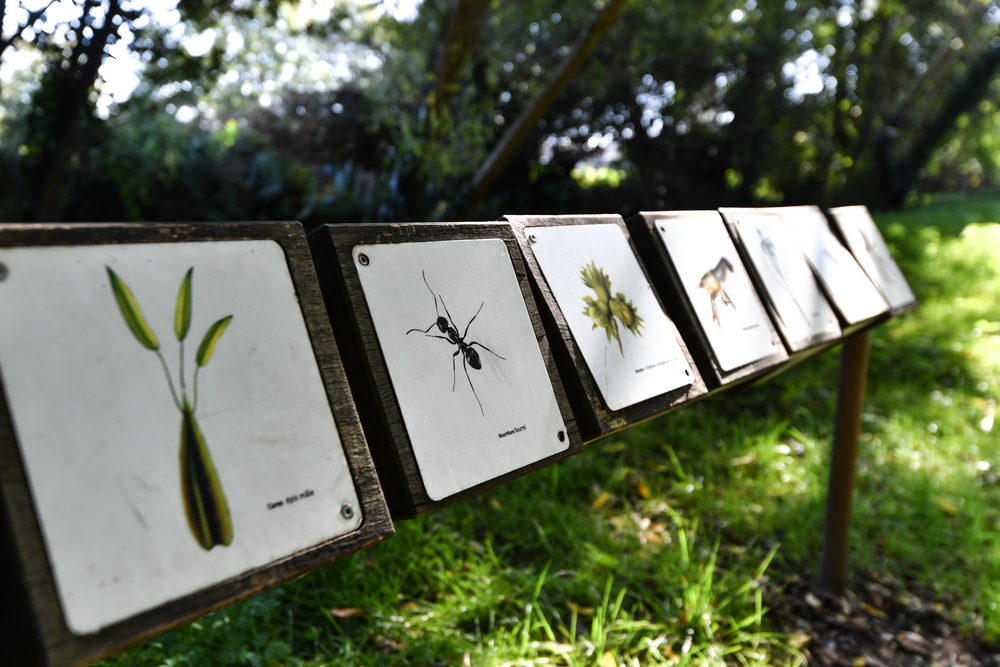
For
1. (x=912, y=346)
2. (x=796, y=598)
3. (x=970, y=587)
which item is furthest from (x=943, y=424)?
(x=796, y=598)

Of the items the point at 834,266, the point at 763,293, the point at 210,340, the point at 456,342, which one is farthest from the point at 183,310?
the point at 834,266

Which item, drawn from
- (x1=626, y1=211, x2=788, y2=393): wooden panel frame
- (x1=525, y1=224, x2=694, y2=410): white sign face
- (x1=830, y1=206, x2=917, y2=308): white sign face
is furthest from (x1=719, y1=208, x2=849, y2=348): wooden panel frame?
(x1=830, y1=206, x2=917, y2=308): white sign face

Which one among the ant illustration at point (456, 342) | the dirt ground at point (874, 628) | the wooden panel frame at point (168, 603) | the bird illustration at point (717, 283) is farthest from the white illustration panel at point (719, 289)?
the dirt ground at point (874, 628)

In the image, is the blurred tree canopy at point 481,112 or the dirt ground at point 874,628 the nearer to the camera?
the dirt ground at point 874,628

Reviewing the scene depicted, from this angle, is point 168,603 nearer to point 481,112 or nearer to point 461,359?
point 461,359

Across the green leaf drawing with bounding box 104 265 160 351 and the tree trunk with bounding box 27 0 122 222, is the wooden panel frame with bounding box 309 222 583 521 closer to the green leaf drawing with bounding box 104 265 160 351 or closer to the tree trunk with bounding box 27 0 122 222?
the green leaf drawing with bounding box 104 265 160 351

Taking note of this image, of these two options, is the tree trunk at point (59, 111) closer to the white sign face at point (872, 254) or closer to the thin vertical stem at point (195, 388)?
the thin vertical stem at point (195, 388)

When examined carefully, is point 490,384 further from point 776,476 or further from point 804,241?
point 776,476
